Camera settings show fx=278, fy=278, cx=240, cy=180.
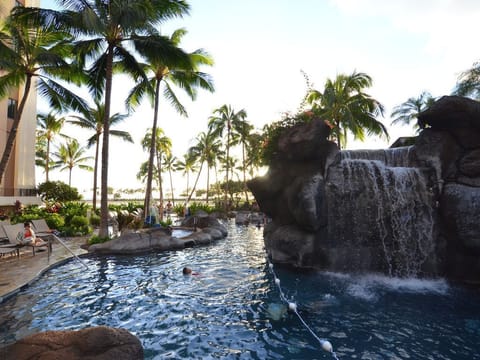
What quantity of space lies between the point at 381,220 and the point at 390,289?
273cm

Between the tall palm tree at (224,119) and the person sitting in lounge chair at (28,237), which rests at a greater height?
the tall palm tree at (224,119)

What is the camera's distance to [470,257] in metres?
9.30

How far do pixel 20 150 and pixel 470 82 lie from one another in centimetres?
3862

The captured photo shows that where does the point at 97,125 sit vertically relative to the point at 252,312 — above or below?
above

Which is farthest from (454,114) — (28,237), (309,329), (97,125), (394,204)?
(97,125)

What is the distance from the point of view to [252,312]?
674 centimetres

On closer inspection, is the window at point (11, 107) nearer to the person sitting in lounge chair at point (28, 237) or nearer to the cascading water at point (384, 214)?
the person sitting in lounge chair at point (28, 237)

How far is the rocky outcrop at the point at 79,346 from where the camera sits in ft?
12.4

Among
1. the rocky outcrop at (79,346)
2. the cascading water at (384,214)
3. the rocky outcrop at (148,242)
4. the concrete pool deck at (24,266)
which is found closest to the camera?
the rocky outcrop at (79,346)

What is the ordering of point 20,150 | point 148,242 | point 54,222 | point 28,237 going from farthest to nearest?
1. point 20,150
2. point 54,222
3. point 148,242
4. point 28,237

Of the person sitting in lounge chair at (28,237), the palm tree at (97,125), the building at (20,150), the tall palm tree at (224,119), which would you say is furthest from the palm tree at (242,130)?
the person sitting in lounge chair at (28,237)

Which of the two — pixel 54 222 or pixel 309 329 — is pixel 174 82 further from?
pixel 309 329

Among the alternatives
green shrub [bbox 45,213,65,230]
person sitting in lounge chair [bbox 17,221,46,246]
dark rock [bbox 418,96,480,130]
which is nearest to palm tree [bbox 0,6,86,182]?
green shrub [bbox 45,213,65,230]

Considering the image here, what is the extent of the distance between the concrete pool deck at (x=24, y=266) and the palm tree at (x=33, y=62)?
19.8ft
